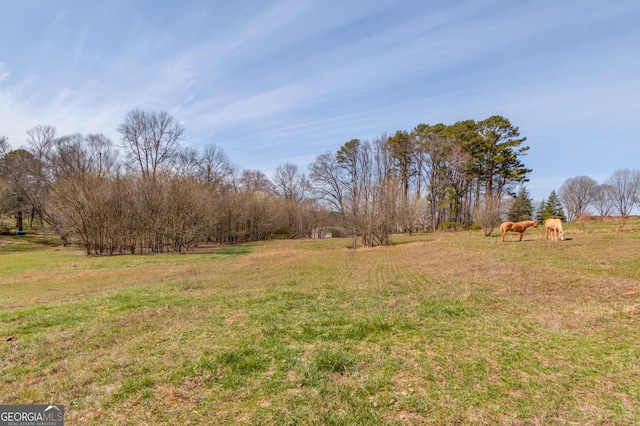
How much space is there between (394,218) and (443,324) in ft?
75.7

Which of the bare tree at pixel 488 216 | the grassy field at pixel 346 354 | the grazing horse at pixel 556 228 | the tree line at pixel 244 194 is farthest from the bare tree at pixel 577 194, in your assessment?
the grassy field at pixel 346 354

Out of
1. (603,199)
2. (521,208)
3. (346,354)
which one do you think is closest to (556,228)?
(346,354)

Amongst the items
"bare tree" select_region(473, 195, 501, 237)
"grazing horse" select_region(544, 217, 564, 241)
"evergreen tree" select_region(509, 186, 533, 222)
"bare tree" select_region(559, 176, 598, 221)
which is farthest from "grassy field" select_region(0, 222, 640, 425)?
"bare tree" select_region(559, 176, 598, 221)

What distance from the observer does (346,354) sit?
399 cm

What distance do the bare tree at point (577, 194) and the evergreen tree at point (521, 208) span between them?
37.6ft

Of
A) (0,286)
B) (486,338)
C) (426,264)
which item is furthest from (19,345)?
(426,264)

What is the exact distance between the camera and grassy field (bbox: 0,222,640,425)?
2.82 metres

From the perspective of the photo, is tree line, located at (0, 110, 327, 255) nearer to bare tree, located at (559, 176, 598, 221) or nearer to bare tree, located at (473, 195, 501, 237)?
bare tree, located at (473, 195, 501, 237)

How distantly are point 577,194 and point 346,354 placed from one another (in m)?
63.1

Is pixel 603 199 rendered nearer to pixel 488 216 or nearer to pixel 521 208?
pixel 521 208

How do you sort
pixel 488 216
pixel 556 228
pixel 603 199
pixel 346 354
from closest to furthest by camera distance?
pixel 346 354, pixel 556 228, pixel 488 216, pixel 603 199

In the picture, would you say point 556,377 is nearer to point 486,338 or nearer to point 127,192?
point 486,338

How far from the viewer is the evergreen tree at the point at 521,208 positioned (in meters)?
38.0

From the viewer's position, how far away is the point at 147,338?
4.94 metres
